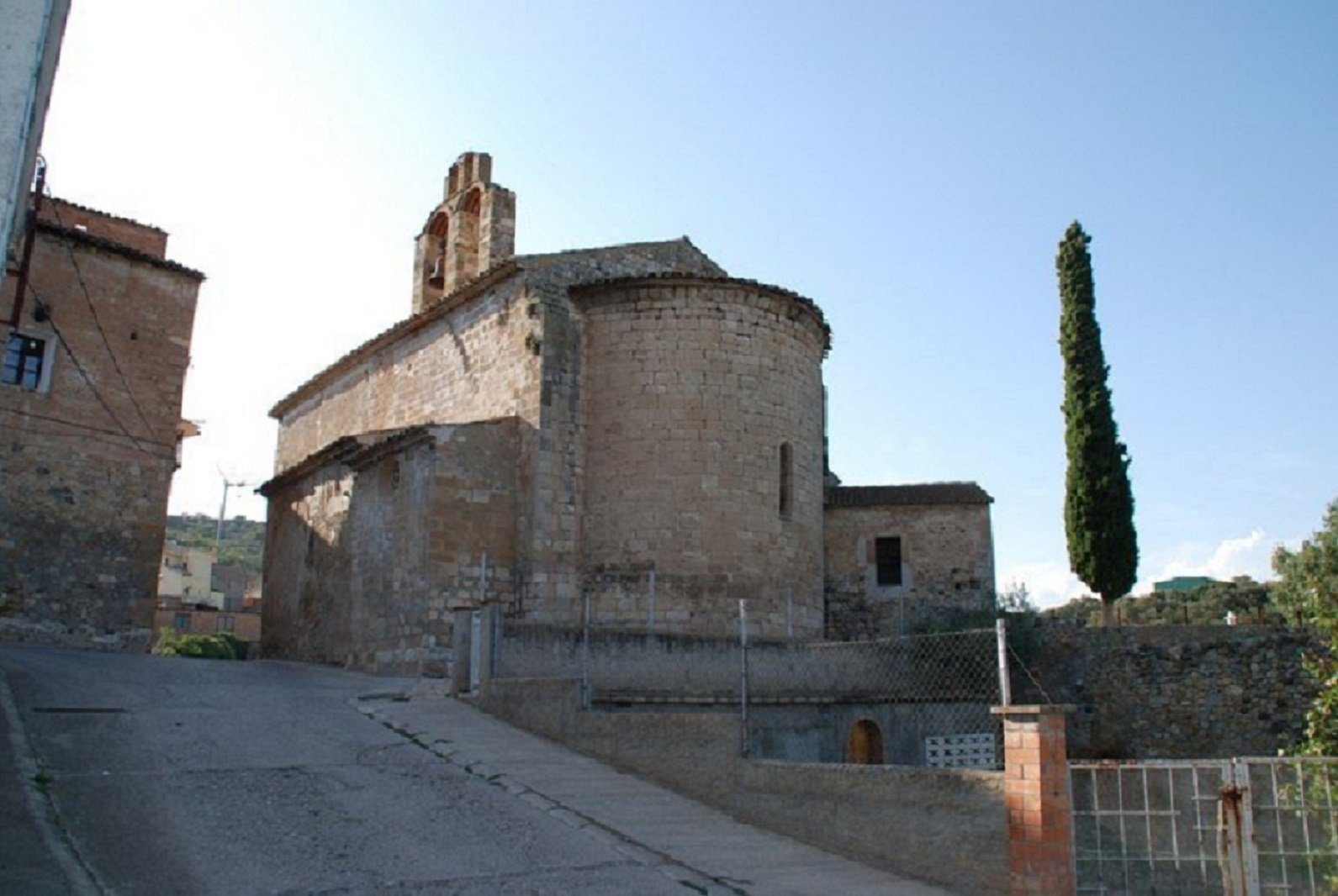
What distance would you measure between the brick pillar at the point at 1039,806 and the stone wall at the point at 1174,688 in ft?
40.2

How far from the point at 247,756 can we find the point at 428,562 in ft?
25.5

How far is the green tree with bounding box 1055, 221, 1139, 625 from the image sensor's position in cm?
2200

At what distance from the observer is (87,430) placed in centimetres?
2011

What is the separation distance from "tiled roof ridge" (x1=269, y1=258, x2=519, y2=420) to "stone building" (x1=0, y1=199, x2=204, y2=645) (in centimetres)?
425

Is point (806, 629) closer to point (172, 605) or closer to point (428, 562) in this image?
point (428, 562)

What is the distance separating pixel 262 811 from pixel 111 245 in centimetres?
1625

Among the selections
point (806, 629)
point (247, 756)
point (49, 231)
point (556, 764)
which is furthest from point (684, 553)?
point (49, 231)

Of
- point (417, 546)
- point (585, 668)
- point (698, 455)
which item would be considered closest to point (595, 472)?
point (698, 455)

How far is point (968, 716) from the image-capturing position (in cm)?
1716

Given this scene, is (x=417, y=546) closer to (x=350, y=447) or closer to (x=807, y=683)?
(x=350, y=447)

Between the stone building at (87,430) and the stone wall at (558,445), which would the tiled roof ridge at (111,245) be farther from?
the stone wall at (558,445)

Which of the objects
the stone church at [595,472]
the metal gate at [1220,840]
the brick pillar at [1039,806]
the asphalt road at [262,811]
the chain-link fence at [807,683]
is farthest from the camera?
the stone church at [595,472]

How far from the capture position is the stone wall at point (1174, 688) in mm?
18375

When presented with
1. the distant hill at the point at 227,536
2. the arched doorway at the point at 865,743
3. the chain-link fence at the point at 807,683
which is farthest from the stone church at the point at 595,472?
the distant hill at the point at 227,536
